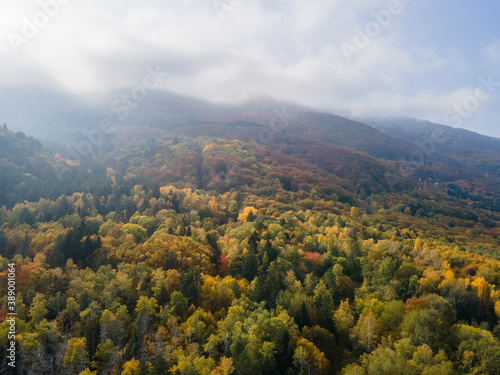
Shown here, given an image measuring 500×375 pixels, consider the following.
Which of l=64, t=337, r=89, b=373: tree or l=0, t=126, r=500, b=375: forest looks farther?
l=0, t=126, r=500, b=375: forest

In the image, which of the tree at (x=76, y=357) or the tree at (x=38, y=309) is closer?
the tree at (x=76, y=357)

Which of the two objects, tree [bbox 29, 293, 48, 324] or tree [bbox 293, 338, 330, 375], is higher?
tree [bbox 293, 338, 330, 375]

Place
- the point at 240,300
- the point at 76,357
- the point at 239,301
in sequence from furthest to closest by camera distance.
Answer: the point at 239,301
the point at 240,300
the point at 76,357

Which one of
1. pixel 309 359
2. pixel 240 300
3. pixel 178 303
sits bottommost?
pixel 178 303

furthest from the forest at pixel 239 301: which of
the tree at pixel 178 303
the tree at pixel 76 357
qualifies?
the tree at pixel 178 303

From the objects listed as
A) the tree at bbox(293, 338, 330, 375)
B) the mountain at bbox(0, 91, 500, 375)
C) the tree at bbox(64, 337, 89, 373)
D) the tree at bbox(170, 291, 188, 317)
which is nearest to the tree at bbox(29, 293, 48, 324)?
the mountain at bbox(0, 91, 500, 375)

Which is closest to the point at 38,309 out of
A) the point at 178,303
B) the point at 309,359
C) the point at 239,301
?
the point at 178,303

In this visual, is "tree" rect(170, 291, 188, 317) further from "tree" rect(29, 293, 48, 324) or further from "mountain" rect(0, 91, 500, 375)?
"tree" rect(29, 293, 48, 324)

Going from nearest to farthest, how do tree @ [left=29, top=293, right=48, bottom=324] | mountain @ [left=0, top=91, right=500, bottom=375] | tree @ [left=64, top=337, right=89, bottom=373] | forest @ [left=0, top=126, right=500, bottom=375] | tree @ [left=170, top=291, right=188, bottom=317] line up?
tree @ [left=64, top=337, right=89, bottom=373]
forest @ [left=0, top=126, right=500, bottom=375]
mountain @ [left=0, top=91, right=500, bottom=375]
tree @ [left=29, top=293, right=48, bottom=324]
tree @ [left=170, top=291, right=188, bottom=317]

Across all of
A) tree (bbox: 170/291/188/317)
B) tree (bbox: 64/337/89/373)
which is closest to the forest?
tree (bbox: 64/337/89/373)

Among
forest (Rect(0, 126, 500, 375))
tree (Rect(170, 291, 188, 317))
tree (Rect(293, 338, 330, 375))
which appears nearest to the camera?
tree (Rect(293, 338, 330, 375))

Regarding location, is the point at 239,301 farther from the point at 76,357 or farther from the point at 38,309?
the point at 38,309

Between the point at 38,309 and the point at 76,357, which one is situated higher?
the point at 38,309

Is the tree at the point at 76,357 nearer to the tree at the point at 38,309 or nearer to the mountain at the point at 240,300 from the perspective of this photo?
the mountain at the point at 240,300
